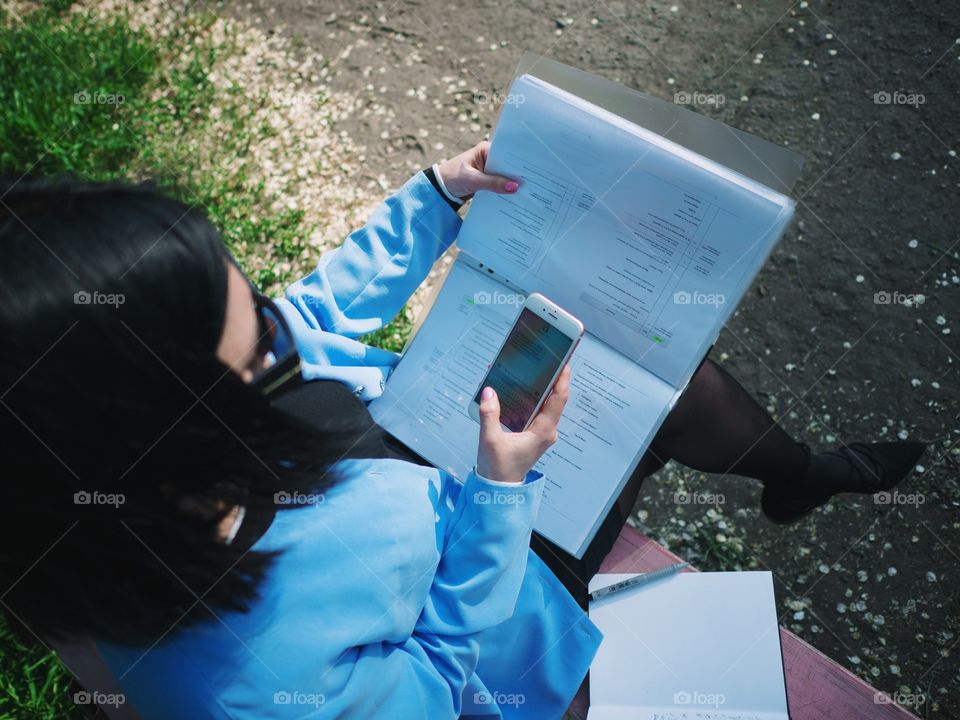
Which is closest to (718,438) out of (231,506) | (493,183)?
(493,183)

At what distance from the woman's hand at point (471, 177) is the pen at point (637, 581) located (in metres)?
0.94

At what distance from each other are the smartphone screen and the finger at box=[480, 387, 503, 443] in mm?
A: 68

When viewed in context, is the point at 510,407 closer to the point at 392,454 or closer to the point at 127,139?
the point at 392,454

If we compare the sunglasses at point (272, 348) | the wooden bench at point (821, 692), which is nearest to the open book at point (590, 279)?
the sunglasses at point (272, 348)

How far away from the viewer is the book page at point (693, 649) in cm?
145

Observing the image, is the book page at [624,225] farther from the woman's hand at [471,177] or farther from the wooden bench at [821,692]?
the wooden bench at [821,692]

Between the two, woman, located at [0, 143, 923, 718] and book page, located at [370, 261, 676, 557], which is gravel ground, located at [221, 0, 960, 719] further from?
woman, located at [0, 143, 923, 718]

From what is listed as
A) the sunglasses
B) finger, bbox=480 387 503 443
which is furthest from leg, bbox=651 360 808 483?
the sunglasses

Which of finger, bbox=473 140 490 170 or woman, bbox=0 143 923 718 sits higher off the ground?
finger, bbox=473 140 490 170

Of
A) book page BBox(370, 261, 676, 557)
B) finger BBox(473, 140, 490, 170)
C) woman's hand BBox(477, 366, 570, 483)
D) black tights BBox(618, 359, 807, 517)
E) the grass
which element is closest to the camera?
woman's hand BBox(477, 366, 570, 483)

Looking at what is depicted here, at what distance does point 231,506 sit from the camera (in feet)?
3.25

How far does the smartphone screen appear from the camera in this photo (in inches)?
53.5

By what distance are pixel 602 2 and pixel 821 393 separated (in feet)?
6.22

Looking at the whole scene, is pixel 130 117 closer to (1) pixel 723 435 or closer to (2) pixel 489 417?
(2) pixel 489 417
